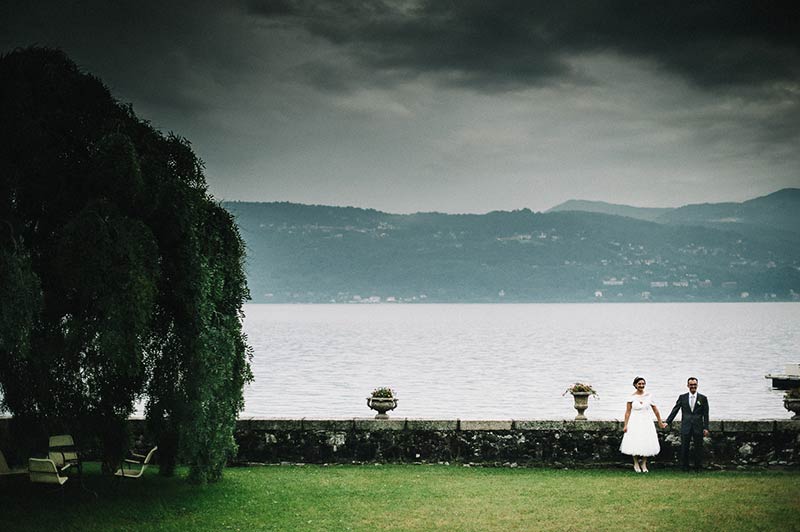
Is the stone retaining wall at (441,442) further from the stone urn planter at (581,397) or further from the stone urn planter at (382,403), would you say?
the stone urn planter at (382,403)

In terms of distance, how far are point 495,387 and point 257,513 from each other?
4040 centimetres

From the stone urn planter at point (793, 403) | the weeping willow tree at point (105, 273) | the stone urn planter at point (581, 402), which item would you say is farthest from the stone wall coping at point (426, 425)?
the weeping willow tree at point (105, 273)

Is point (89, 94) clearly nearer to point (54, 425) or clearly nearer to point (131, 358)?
point (131, 358)

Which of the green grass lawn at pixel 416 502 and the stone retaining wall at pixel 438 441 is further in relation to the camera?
the stone retaining wall at pixel 438 441

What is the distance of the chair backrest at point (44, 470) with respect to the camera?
11.6 m

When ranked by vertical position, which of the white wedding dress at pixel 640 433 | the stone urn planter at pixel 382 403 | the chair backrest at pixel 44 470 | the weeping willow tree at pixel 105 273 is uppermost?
the weeping willow tree at pixel 105 273

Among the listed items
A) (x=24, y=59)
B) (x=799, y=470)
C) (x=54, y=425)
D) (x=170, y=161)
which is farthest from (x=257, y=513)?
(x=799, y=470)

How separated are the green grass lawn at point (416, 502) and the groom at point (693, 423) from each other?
17.6 inches

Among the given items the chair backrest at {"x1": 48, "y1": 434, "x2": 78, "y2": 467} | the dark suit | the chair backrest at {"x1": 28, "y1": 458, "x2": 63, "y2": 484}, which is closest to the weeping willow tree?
the chair backrest at {"x1": 48, "y1": 434, "x2": 78, "y2": 467}

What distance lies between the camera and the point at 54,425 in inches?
513

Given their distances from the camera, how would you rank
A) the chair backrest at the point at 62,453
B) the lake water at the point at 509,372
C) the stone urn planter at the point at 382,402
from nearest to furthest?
the chair backrest at the point at 62,453
the stone urn planter at the point at 382,402
the lake water at the point at 509,372

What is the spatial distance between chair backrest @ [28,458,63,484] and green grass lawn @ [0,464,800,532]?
42 centimetres

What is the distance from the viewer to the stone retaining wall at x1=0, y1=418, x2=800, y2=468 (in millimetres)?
15922

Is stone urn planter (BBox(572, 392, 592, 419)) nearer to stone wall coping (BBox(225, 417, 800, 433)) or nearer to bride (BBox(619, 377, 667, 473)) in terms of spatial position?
stone wall coping (BBox(225, 417, 800, 433))
